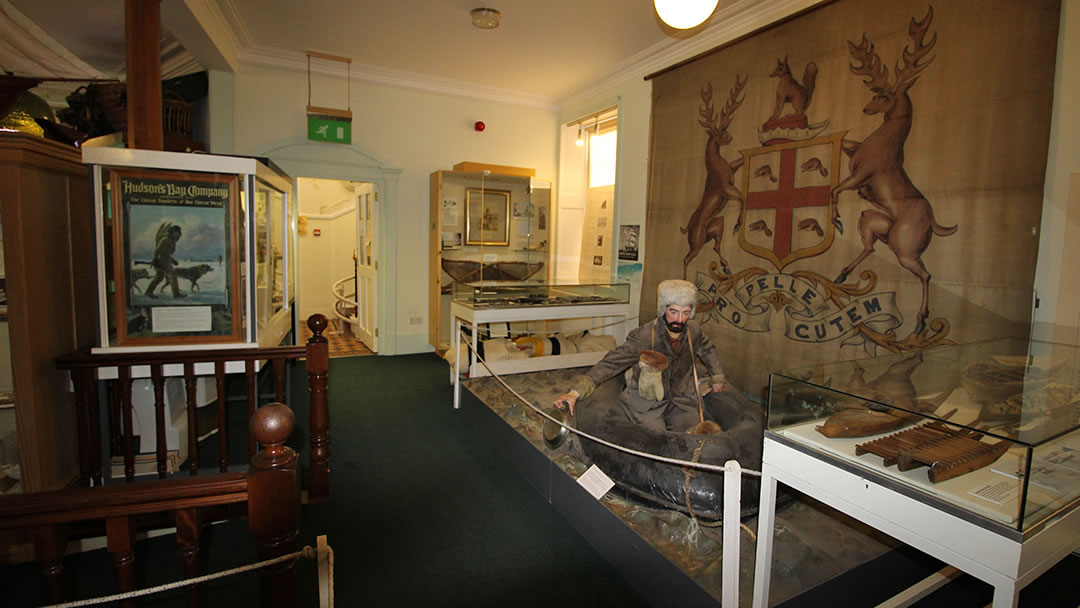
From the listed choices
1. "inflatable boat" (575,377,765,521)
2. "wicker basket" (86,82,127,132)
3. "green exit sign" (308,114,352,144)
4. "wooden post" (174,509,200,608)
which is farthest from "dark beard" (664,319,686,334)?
"green exit sign" (308,114,352,144)

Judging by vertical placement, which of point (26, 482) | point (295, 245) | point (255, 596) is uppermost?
point (295, 245)

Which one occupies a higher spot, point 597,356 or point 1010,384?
point 1010,384

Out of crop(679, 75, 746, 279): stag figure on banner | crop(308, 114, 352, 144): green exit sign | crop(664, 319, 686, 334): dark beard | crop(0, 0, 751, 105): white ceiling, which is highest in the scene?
crop(0, 0, 751, 105): white ceiling

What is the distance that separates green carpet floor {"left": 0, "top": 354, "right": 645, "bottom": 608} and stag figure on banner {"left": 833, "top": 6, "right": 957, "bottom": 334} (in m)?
2.85

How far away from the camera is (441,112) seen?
7.40m

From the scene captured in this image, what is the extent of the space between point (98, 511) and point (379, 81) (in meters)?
6.68

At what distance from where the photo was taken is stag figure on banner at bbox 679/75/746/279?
4812 mm

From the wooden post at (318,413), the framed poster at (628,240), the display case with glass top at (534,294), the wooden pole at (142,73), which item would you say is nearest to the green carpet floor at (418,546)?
the wooden post at (318,413)

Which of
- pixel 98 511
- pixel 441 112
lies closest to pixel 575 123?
pixel 441 112

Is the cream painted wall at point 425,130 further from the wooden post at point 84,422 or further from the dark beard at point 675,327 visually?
the wooden post at point 84,422

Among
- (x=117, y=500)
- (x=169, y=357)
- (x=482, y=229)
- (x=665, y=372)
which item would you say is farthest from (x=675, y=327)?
(x=482, y=229)

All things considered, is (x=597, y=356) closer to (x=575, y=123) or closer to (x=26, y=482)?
(x=575, y=123)

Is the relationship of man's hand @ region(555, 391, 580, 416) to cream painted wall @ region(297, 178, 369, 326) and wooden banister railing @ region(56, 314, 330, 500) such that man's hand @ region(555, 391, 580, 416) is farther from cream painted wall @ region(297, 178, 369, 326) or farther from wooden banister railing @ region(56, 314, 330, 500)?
cream painted wall @ region(297, 178, 369, 326)

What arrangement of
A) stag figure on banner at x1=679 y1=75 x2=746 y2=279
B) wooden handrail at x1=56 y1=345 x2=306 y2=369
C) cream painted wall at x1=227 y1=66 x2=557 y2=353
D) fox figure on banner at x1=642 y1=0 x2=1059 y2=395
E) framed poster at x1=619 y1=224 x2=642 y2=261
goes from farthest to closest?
1. cream painted wall at x1=227 y1=66 x2=557 y2=353
2. framed poster at x1=619 y1=224 x2=642 y2=261
3. stag figure on banner at x1=679 y1=75 x2=746 y2=279
4. fox figure on banner at x1=642 y1=0 x2=1059 y2=395
5. wooden handrail at x1=56 y1=345 x2=306 y2=369
